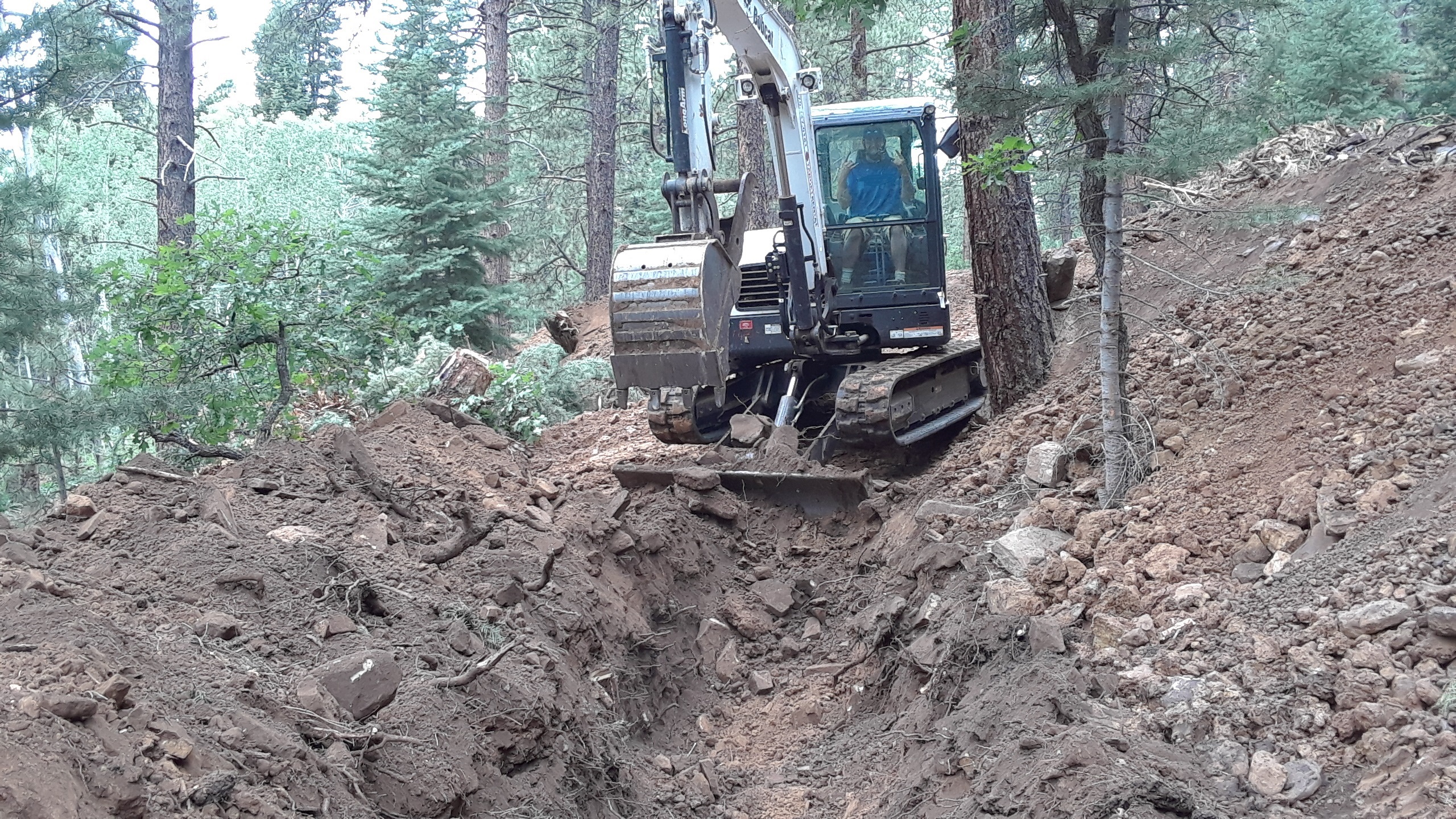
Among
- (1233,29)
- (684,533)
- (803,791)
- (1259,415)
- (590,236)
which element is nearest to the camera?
(803,791)

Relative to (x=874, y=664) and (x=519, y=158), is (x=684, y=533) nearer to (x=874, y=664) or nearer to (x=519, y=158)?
(x=874, y=664)

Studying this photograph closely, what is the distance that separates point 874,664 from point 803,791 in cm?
105

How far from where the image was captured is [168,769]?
303 centimetres

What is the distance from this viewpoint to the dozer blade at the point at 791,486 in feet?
26.1

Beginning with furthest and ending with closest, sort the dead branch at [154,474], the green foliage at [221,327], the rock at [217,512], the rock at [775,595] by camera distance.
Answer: the green foliage at [221,327] → the rock at [775,595] → the dead branch at [154,474] → the rock at [217,512]

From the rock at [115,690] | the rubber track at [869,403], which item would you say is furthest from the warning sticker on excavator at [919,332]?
the rock at [115,690]

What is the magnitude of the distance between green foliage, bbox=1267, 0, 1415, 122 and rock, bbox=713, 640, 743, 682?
9597 millimetres

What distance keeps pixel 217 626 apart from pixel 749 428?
5.64m

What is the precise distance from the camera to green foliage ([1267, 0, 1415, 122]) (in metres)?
12.1

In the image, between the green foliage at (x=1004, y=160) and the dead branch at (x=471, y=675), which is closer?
the dead branch at (x=471, y=675)

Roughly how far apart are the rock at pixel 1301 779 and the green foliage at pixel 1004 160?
10.3 feet

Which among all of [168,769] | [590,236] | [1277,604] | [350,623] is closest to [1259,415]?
[1277,604]

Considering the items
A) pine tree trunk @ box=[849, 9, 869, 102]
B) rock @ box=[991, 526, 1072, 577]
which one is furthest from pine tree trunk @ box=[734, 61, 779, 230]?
rock @ box=[991, 526, 1072, 577]

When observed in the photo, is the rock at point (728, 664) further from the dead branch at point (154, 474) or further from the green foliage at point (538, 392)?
the green foliage at point (538, 392)
